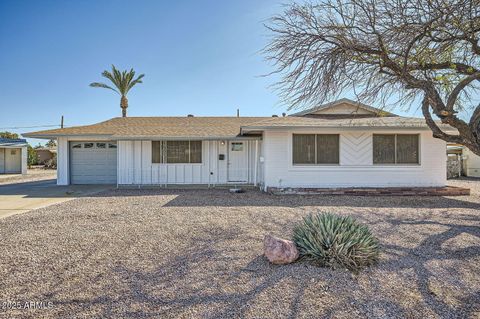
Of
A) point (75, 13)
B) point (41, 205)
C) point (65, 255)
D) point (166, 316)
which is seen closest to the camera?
point (166, 316)

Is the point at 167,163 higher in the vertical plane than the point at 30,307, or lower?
higher

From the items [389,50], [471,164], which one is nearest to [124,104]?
[389,50]

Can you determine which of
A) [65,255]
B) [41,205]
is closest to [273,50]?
[65,255]

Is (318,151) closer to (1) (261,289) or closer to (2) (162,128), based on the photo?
(2) (162,128)

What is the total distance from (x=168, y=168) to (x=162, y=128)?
2.28m

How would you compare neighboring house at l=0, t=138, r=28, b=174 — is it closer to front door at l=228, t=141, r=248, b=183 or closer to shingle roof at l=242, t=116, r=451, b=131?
front door at l=228, t=141, r=248, b=183

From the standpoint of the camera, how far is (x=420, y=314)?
267 cm

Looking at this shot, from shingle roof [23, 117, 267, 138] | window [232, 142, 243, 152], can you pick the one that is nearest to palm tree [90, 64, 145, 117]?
shingle roof [23, 117, 267, 138]

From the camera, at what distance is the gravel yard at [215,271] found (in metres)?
2.77

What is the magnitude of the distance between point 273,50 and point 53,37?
12.4m

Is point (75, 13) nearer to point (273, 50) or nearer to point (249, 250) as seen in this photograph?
point (273, 50)

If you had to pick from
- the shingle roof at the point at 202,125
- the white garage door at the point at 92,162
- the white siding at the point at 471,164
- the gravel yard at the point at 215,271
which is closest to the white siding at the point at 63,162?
the white garage door at the point at 92,162

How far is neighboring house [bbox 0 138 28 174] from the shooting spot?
69.0ft

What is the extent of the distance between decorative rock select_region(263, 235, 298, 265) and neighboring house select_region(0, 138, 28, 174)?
24.2m
